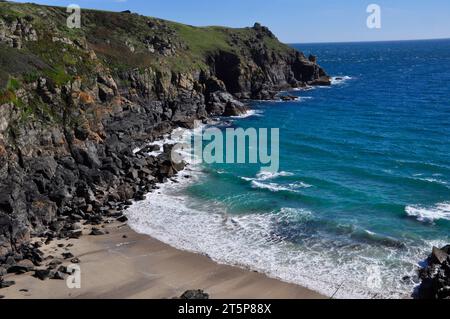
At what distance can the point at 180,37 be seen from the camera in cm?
12850

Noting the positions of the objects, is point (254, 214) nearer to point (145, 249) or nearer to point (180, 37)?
point (145, 249)

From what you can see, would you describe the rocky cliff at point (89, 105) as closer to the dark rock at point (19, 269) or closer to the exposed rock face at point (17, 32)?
the exposed rock face at point (17, 32)

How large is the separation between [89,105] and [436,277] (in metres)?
52.2

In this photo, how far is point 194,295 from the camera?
1384 inches

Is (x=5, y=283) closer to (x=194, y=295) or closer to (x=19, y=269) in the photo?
(x=19, y=269)

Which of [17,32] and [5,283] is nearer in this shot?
[5,283]

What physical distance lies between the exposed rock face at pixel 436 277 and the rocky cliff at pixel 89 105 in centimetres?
3204

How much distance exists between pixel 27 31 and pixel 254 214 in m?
48.0

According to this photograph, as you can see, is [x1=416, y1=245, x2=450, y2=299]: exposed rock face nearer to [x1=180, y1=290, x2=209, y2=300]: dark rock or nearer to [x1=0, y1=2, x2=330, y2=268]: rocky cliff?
[x1=180, y1=290, x2=209, y2=300]: dark rock

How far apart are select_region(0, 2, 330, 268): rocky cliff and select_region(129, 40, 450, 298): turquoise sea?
24.8ft

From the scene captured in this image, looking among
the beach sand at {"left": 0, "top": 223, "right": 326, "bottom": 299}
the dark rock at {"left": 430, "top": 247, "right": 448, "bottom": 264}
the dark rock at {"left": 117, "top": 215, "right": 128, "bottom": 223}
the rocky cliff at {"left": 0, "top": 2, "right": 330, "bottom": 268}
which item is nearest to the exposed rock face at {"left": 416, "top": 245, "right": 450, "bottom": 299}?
the dark rock at {"left": 430, "top": 247, "right": 448, "bottom": 264}

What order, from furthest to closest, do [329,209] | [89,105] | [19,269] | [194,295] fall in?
[89,105] → [329,209] → [19,269] → [194,295]

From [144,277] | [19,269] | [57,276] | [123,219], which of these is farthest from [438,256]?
[19,269]
